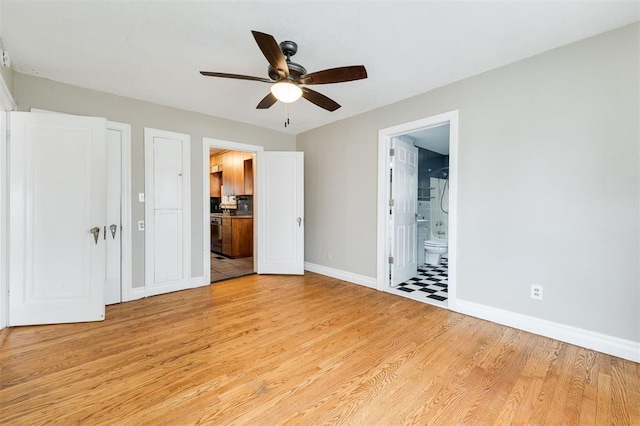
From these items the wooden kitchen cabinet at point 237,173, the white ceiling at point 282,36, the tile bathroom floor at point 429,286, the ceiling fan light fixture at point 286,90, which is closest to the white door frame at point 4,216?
the white ceiling at point 282,36

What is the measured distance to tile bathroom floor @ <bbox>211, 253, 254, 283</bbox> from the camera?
426cm

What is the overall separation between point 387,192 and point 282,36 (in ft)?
7.25

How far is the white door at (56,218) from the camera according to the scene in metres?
2.47

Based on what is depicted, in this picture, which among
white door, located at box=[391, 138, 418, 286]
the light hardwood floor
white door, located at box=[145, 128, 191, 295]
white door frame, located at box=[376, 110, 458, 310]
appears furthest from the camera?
white door, located at box=[391, 138, 418, 286]

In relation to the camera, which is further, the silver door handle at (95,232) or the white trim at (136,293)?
the white trim at (136,293)

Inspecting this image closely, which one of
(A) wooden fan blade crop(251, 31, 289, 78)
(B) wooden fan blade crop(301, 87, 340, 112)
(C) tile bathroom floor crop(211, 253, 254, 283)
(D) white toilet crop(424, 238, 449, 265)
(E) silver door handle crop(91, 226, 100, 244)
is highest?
(A) wooden fan blade crop(251, 31, 289, 78)

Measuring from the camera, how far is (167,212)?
11.6 feet

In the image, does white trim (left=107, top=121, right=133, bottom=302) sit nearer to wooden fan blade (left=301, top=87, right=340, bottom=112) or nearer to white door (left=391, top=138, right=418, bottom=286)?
wooden fan blade (left=301, top=87, right=340, bottom=112)

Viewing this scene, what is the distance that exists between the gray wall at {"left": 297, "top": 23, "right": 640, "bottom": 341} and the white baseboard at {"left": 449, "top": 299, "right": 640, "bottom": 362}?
0.05m

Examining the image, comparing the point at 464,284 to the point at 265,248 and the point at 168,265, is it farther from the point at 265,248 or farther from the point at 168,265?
the point at 168,265

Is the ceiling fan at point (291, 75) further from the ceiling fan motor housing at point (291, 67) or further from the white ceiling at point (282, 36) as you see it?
the white ceiling at point (282, 36)

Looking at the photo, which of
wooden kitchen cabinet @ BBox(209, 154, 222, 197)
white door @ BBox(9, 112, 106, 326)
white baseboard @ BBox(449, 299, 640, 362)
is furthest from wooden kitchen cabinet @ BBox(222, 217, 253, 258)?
white baseboard @ BBox(449, 299, 640, 362)

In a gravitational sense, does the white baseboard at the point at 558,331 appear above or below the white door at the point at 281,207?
below

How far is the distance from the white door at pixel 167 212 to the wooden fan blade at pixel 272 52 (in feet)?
7.31
